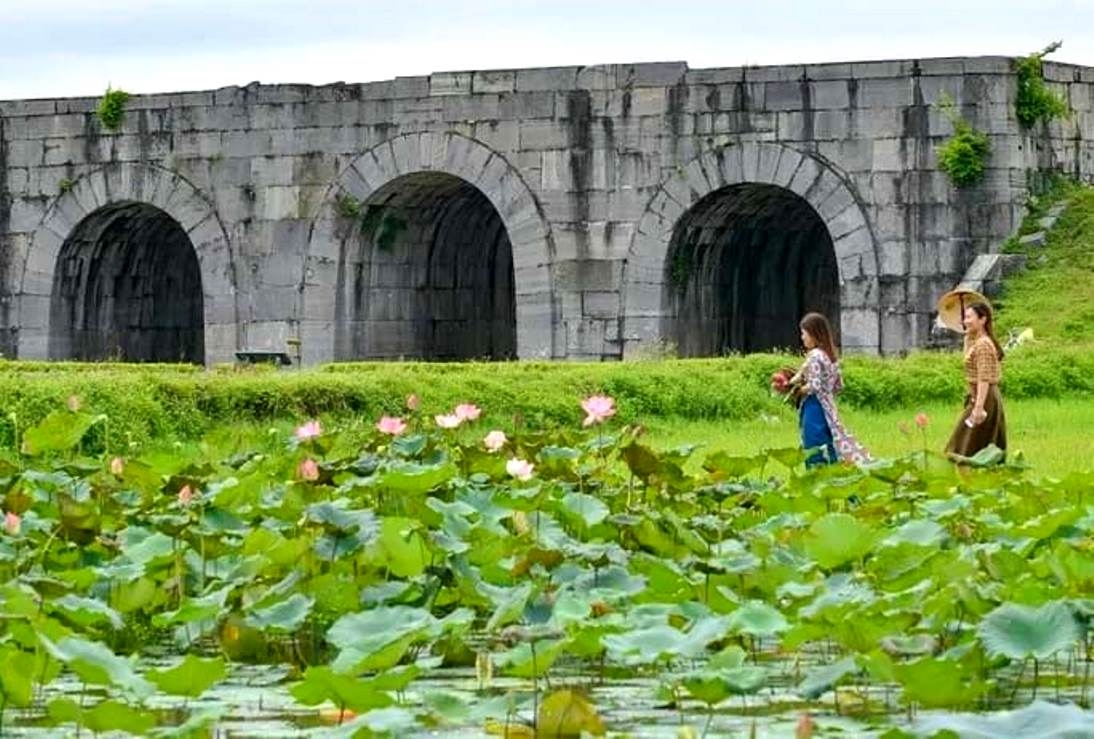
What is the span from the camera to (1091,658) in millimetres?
7695

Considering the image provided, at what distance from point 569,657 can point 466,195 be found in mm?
21387

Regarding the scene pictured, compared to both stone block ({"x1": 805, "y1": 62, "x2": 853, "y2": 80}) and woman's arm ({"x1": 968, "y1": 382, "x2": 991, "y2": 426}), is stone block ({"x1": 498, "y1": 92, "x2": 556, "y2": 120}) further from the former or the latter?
woman's arm ({"x1": 968, "y1": 382, "x2": 991, "y2": 426})

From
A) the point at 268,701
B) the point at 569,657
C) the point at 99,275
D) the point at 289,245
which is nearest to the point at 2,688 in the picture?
the point at 268,701

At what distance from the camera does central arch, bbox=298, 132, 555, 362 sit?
89.9 feet

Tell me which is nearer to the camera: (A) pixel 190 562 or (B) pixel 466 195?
(A) pixel 190 562

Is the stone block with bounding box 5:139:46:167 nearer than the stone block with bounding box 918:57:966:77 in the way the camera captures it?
No

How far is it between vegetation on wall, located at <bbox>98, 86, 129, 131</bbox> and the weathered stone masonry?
0.14 metres

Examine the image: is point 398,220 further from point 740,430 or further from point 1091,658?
point 1091,658

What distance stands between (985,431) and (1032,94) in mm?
11350

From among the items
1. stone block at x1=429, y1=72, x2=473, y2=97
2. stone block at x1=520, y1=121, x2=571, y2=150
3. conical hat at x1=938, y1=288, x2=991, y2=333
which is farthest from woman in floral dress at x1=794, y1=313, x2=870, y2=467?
stone block at x1=429, y1=72, x2=473, y2=97

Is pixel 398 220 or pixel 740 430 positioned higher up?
pixel 398 220

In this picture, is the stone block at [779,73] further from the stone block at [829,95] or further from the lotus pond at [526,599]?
the lotus pond at [526,599]

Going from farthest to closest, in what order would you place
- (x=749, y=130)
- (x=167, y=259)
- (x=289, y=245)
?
(x=167, y=259), (x=289, y=245), (x=749, y=130)

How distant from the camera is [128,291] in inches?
1213
